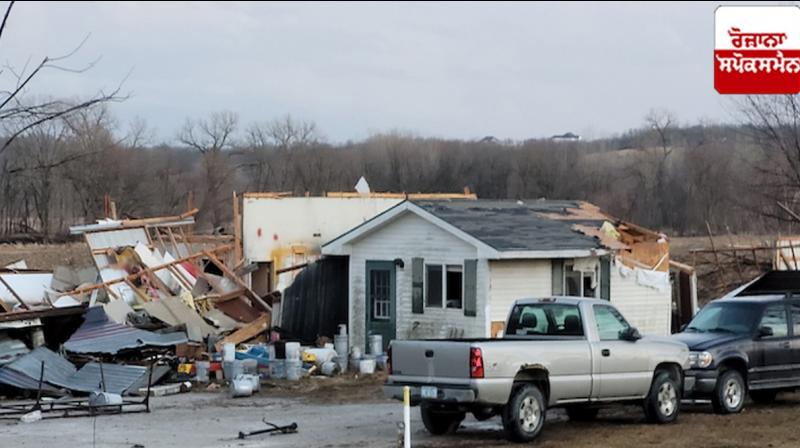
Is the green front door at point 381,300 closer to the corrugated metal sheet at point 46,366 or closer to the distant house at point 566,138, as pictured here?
the corrugated metal sheet at point 46,366

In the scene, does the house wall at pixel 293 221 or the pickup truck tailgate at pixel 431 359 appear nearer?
the pickup truck tailgate at pixel 431 359

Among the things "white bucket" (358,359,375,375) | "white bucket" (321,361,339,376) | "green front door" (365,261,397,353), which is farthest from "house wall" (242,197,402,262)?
"white bucket" (358,359,375,375)

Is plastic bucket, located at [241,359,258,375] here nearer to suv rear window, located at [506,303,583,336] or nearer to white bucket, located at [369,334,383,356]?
white bucket, located at [369,334,383,356]

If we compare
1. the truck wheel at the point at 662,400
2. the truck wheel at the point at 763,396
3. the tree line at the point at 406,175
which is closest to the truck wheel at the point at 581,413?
the truck wheel at the point at 662,400

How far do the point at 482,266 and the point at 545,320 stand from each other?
813 cm

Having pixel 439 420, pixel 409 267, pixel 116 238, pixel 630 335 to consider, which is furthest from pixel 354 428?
pixel 116 238

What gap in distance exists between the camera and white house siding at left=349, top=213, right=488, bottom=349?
25672mm

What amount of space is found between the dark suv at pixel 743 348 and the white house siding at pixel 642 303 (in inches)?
281

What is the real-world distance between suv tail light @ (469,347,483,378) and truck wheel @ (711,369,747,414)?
5163mm

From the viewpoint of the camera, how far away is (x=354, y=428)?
17844 mm

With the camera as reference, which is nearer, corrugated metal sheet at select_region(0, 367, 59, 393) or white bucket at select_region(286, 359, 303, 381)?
corrugated metal sheet at select_region(0, 367, 59, 393)

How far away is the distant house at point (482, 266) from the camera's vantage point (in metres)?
25.6

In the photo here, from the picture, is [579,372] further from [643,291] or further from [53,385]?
[643,291]

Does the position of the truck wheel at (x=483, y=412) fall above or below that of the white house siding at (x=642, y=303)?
below
